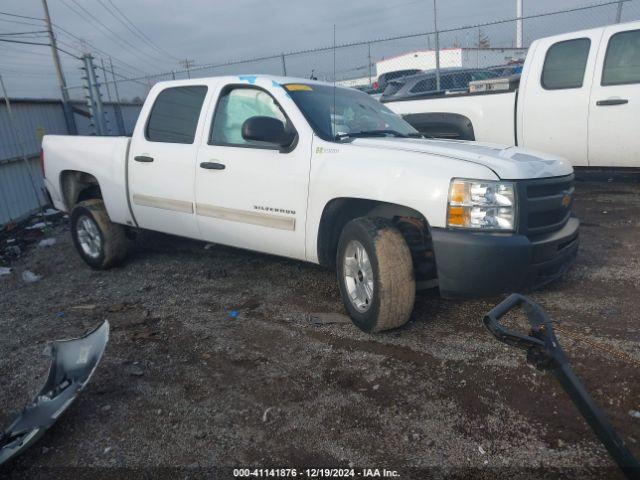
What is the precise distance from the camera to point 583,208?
6672mm

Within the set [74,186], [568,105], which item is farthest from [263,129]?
[568,105]

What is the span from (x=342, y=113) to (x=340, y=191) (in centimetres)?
96

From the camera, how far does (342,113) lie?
4211 millimetres

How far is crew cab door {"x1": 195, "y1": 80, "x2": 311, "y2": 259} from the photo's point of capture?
386cm

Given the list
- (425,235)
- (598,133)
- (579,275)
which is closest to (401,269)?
(425,235)

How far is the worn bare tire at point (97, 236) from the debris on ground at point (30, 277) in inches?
20.6

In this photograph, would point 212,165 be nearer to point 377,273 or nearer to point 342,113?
point 342,113

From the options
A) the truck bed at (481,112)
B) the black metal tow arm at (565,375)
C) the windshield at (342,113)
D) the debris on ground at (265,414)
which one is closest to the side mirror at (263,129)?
the windshield at (342,113)

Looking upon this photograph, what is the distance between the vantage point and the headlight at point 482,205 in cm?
305

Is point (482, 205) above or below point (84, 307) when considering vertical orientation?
above

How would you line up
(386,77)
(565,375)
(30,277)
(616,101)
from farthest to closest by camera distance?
(386,77) → (616,101) → (30,277) → (565,375)

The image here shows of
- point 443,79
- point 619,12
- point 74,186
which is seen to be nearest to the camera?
point 74,186

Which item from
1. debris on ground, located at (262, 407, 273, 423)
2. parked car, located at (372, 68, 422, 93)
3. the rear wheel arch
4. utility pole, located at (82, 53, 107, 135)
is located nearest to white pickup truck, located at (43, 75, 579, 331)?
the rear wheel arch

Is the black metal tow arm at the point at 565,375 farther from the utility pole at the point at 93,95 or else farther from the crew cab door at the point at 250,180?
the utility pole at the point at 93,95
